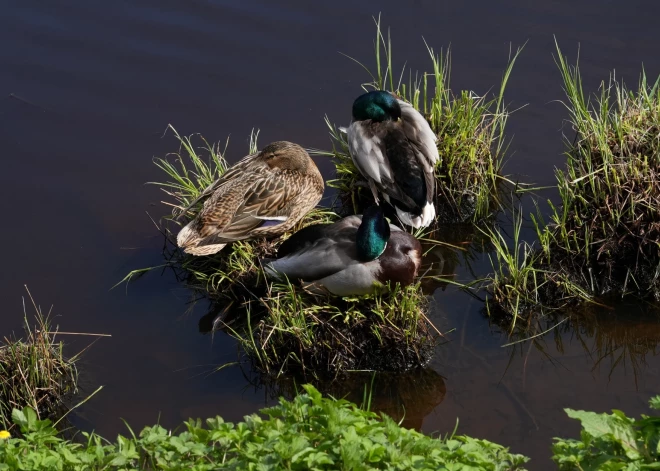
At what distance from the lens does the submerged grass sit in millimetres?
5422

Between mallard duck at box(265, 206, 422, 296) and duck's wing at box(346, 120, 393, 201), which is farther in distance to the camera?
duck's wing at box(346, 120, 393, 201)

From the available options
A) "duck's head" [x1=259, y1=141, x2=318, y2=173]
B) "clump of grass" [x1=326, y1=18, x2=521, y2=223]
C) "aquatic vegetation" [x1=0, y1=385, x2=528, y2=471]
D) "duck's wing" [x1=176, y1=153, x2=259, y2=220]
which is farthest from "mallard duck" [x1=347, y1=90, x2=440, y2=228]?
"aquatic vegetation" [x1=0, y1=385, x2=528, y2=471]

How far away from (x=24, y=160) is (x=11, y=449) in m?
4.22

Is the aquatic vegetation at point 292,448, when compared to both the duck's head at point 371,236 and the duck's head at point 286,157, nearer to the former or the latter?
the duck's head at point 371,236

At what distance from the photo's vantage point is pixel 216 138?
24.1ft

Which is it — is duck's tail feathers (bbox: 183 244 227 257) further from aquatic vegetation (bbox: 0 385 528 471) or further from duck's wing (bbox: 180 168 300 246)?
aquatic vegetation (bbox: 0 385 528 471)

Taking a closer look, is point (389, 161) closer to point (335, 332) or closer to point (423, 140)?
point (423, 140)

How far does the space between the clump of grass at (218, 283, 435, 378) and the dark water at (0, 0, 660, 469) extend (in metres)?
0.16

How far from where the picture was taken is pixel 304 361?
521cm

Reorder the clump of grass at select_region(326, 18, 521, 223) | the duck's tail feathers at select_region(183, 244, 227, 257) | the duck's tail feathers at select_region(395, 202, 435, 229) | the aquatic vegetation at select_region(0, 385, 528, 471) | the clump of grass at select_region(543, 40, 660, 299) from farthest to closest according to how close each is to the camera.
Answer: the clump of grass at select_region(326, 18, 521, 223), the duck's tail feathers at select_region(395, 202, 435, 229), the duck's tail feathers at select_region(183, 244, 227, 257), the clump of grass at select_region(543, 40, 660, 299), the aquatic vegetation at select_region(0, 385, 528, 471)

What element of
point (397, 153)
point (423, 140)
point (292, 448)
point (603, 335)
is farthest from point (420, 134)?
point (292, 448)

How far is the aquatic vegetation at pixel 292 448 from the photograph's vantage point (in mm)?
3111

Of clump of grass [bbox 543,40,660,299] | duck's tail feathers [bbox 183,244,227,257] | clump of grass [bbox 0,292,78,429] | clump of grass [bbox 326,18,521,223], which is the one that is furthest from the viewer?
clump of grass [bbox 326,18,521,223]

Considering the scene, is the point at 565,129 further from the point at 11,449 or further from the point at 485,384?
the point at 11,449
